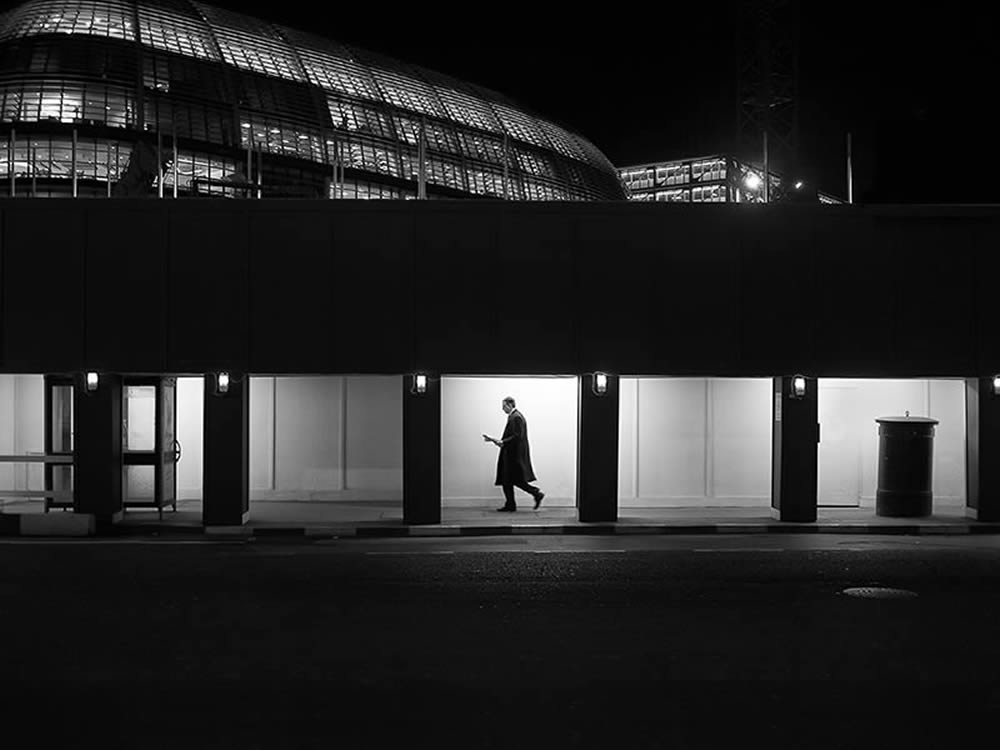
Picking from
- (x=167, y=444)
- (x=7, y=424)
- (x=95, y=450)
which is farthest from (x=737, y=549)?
(x=7, y=424)

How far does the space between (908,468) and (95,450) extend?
12.6 metres

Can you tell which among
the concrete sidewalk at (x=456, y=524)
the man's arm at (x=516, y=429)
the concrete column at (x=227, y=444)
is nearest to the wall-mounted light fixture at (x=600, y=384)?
the man's arm at (x=516, y=429)

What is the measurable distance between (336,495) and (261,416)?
1.90 m

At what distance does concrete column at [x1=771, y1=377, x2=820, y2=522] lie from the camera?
1742cm

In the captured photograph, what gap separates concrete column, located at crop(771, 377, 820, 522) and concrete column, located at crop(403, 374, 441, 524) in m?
5.38

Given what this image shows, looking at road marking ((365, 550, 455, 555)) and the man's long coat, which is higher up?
the man's long coat

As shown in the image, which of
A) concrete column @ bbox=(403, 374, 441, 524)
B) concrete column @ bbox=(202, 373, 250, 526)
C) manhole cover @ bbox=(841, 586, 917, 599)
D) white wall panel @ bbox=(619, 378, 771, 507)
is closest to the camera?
manhole cover @ bbox=(841, 586, 917, 599)

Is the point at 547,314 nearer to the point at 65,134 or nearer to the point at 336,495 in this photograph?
the point at 336,495

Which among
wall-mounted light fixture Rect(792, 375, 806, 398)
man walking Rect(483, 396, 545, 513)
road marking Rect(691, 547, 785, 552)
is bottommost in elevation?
road marking Rect(691, 547, 785, 552)

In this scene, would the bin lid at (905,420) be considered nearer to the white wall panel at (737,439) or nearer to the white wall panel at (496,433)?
the white wall panel at (737,439)

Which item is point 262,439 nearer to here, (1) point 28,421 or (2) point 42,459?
(2) point 42,459

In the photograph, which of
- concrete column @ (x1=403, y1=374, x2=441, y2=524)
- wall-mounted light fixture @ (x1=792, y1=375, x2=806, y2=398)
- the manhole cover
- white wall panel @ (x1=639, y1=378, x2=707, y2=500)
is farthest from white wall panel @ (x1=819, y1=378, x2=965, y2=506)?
the manhole cover

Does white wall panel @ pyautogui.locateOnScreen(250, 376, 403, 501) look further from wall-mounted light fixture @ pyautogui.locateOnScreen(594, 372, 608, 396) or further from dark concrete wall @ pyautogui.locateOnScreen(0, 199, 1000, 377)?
wall-mounted light fixture @ pyautogui.locateOnScreen(594, 372, 608, 396)

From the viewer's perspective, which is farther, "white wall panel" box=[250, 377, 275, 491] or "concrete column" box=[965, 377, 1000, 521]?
"white wall panel" box=[250, 377, 275, 491]
